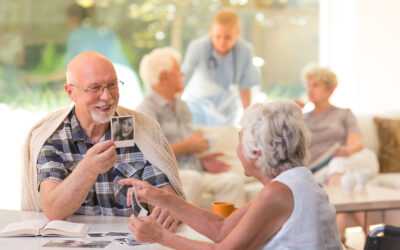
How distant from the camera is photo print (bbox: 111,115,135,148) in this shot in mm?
2047

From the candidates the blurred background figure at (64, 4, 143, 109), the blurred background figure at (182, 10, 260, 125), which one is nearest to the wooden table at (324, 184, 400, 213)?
the blurred background figure at (182, 10, 260, 125)

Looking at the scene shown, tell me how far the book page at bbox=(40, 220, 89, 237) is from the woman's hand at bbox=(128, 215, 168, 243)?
26 centimetres

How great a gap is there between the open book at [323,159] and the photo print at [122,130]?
2930mm

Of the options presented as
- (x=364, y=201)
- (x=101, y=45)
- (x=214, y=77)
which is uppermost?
(x=101, y=45)

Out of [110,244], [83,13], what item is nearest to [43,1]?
[83,13]

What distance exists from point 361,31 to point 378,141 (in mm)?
1224

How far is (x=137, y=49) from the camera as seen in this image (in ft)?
18.9

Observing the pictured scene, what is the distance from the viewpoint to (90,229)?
2021 millimetres

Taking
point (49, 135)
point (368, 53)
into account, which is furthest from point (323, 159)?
point (49, 135)

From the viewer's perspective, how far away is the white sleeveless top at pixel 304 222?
1663 mm

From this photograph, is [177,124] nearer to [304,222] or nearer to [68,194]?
[68,194]

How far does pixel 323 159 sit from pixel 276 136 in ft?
10.4

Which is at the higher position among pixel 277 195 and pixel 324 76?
pixel 324 76

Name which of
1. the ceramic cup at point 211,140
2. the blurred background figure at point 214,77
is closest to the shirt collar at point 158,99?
the ceramic cup at point 211,140
